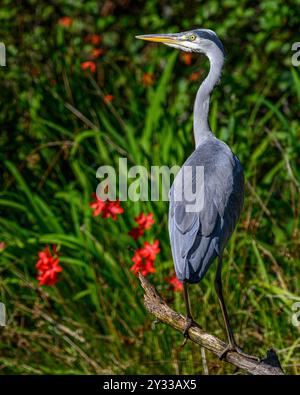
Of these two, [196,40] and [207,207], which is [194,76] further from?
[207,207]

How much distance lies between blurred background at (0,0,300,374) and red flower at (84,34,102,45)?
1cm

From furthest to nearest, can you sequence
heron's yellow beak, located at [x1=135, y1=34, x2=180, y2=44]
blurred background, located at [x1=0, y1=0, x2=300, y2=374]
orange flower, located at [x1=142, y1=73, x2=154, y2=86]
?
orange flower, located at [x1=142, y1=73, x2=154, y2=86], blurred background, located at [x1=0, y1=0, x2=300, y2=374], heron's yellow beak, located at [x1=135, y1=34, x2=180, y2=44]

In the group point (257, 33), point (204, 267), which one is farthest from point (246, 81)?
point (204, 267)

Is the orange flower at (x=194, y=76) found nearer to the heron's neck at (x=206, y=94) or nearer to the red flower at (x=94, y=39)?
the red flower at (x=94, y=39)

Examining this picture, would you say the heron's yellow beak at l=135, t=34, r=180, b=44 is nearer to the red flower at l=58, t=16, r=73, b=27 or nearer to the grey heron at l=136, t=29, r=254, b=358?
the grey heron at l=136, t=29, r=254, b=358

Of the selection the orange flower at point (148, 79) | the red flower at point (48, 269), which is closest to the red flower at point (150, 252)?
the red flower at point (48, 269)

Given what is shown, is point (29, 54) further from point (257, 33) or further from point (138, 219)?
point (138, 219)

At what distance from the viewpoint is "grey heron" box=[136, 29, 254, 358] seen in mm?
2965

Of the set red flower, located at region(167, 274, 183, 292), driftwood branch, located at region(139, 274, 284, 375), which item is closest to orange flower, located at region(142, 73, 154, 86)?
red flower, located at region(167, 274, 183, 292)

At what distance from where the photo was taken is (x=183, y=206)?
306 cm

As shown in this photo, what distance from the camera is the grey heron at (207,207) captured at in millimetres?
2965

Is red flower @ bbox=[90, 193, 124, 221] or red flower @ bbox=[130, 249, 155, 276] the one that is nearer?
red flower @ bbox=[130, 249, 155, 276]

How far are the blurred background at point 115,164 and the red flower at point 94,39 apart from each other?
0.01 m

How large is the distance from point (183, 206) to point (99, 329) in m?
1.63
